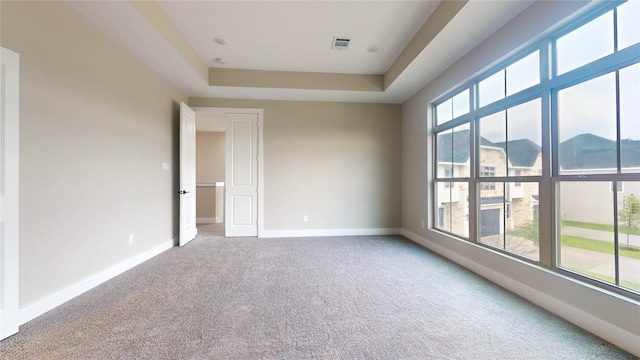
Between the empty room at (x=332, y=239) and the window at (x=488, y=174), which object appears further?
the window at (x=488, y=174)

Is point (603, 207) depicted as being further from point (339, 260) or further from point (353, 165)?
point (353, 165)

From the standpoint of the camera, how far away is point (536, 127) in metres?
2.16

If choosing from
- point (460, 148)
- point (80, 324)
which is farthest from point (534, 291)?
point (80, 324)

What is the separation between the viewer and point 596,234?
1.77 meters

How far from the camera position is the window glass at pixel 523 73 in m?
2.17

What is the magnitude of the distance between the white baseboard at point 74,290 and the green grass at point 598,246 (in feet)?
13.8

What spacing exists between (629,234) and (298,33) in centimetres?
345

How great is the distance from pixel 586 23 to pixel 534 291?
7.16 ft

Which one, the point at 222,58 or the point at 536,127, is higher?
the point at 222,58

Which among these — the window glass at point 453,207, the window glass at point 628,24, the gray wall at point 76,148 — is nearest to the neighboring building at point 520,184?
the window glass at point 453,207

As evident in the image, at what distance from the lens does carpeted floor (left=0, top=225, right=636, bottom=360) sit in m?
1.48

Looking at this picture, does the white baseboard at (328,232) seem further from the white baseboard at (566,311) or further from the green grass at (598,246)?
the green grass at (598,246)

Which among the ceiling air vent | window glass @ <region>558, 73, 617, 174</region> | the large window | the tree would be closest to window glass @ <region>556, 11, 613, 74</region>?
the large window

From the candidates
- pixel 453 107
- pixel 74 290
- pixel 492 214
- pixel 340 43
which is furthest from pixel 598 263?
pixel 74 290
